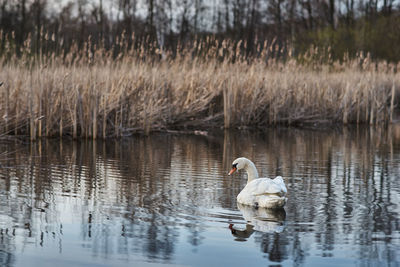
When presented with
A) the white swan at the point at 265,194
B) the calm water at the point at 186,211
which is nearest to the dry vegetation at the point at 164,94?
the calm water at the point at 186,211

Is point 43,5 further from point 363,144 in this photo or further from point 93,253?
point 93,253

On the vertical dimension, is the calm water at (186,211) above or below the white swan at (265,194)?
below

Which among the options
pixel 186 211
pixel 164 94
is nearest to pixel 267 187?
pixel 186 211

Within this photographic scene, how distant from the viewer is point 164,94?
11.6 metres

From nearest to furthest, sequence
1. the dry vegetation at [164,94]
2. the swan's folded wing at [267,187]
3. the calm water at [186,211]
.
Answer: the calm water at [186,211] → the swan's folded wing at [267,187] → the dry vegetation at [164,94]

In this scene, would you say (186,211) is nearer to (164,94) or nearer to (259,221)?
(259,221)

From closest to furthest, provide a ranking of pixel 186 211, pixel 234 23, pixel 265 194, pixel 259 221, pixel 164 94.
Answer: pixel 259 221, pixel 186 211, pixel 265 194, pixel 164 94, pixel 234 23

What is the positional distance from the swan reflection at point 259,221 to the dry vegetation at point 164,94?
443cm

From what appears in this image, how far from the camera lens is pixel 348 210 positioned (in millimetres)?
4969

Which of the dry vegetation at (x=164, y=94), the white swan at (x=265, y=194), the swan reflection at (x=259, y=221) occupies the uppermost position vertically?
the dry vegetation at (x=164, y=94)

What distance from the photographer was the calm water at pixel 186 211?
373cm

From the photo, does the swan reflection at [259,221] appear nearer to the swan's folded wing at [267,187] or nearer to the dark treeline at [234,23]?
the swan's folded wing at [267,187]

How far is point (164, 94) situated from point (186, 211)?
22.7 ft

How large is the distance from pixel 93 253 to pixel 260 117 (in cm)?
990
